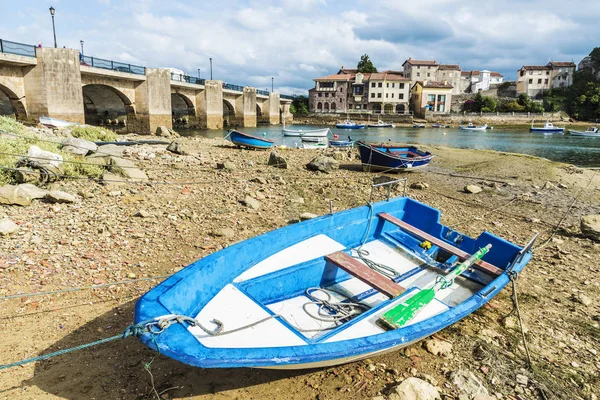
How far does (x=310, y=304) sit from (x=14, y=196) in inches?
262

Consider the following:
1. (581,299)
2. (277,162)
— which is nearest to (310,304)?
(581,299)

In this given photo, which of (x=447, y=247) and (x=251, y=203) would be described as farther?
(x=251, y=203)

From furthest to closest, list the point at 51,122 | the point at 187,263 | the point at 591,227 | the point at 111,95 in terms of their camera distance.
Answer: the point at 111,95 < the point at 51,122 < the point at 591,227 < the point at 187,263

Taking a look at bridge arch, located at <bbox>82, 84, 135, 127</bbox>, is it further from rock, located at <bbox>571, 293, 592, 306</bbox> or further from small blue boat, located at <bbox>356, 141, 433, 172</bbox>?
rock, located at <bbox>571, 293, 592, 306</bbox>

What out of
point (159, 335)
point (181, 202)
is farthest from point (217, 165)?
point (159, 335)

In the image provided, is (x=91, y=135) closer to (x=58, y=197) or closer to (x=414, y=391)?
(x=58, y=197)

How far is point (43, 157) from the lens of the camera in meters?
8.74

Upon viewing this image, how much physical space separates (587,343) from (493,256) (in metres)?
1.62

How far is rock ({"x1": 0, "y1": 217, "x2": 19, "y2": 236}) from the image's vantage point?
236 inches

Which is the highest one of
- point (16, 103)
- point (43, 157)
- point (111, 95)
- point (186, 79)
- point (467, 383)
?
point (186, 79)

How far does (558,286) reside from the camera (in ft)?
19.7

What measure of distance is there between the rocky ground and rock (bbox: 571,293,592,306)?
0.04 metres

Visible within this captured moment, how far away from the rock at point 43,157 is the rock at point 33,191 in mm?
1036

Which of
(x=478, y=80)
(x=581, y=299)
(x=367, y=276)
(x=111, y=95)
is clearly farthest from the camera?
(x=478, y=80)
